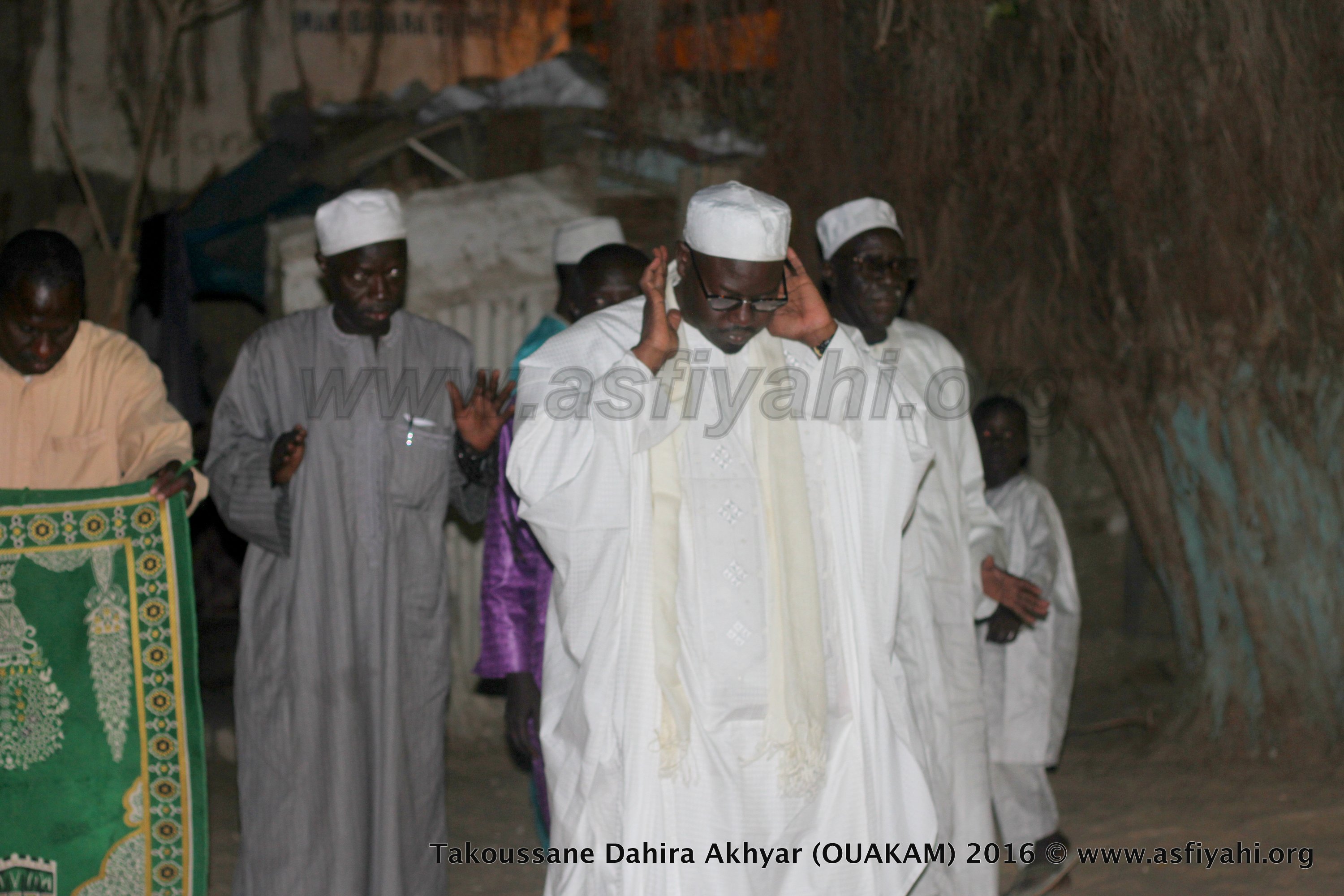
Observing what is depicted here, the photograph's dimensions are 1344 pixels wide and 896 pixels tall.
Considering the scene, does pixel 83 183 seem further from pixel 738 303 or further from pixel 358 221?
pixel 738 303

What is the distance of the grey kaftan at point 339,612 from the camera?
4312mm

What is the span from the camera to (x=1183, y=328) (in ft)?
23.2

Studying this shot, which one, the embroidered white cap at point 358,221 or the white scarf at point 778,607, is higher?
the embroidered white cap at point 358,221

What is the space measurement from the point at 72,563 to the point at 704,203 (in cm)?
246

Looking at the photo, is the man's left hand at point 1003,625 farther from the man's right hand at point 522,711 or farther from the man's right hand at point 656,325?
the man's right hand at point 656,325

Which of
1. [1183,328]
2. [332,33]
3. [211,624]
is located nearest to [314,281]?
[211,624]

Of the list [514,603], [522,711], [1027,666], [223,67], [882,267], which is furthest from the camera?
[223,67]

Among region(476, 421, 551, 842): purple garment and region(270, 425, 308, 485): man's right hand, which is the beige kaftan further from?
region(476, 421, 551, 842): purple garment

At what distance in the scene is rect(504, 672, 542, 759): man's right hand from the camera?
411cm

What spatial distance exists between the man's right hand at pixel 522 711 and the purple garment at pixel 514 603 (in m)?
0.02

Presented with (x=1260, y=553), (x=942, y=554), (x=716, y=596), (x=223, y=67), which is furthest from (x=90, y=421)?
(x=223, y=67)

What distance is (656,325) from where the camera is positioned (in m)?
3.25

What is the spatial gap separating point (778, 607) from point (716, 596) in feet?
0.49

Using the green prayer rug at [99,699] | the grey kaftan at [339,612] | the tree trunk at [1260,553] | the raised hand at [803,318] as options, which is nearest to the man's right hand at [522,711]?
the grey kaftan at [339,612]
